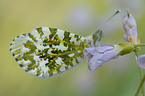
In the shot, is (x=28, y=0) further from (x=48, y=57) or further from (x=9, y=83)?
(x=48, y=57)

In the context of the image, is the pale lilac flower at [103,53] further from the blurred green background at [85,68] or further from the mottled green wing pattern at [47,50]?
the blurred green background at [85,68]

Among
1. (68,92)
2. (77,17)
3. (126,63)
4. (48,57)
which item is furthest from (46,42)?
(77,17)

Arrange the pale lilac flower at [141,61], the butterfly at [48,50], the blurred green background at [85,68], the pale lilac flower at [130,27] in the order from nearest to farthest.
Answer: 1. the pale lilac flower at [141,61]
2. the pale lilac flower at [130,27]
3. the butterfly at [48,50]
4. the blurred green background at [85,68]

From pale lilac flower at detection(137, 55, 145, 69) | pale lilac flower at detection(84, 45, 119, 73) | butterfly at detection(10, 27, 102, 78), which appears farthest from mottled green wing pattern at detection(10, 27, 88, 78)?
pale lilac flower at detection(137, 55, 145, 69)

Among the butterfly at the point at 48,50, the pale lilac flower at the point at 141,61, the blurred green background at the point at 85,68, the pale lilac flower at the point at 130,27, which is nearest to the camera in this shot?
the pale lilac flower at the point at 141,61

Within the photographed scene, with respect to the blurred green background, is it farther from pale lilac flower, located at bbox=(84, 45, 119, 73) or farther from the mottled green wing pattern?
pale lilac flower, located at bbox=(84, 45, 119, 73)

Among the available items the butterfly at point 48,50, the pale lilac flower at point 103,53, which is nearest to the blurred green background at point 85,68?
the butterfly at point 48,50
